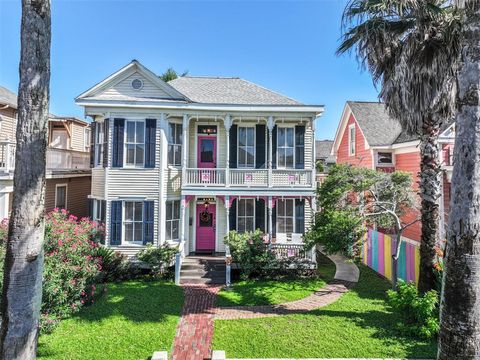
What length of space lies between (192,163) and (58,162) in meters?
6.97

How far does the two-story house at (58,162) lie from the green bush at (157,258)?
5.52 meters

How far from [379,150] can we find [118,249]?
16.1 metres

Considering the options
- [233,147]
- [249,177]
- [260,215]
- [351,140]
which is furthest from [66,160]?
[351,140]

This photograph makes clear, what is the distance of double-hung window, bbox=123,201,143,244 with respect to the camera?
43.5ft

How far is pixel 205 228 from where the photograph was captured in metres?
15.0

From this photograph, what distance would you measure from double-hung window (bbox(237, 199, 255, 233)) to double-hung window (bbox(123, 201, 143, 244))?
4.76m

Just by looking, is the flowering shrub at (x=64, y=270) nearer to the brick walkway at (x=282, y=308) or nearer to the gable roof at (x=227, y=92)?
the brick walkway at (x=282, y=308)

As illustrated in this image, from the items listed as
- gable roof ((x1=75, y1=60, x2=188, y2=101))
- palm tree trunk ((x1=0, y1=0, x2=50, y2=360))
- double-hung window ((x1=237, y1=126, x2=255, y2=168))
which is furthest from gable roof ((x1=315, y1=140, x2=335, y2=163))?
palm tree trunk ((x1=0, y1=0, x2=50, y2=360))

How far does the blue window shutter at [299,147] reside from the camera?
14609mm

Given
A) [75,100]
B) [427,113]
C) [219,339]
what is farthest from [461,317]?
[75,100]

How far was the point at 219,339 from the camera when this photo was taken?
7516 millimetres

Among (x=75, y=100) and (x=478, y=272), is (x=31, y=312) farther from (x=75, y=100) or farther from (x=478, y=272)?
(x=75, y=100)

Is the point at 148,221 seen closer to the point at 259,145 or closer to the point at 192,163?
the point at 192,163

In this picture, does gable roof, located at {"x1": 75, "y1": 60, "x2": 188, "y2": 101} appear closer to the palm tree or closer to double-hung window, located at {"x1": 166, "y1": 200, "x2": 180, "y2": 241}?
double-hung window, located at {"x1": 166, "y1": 200, "x2": 180, "y2": 241}
